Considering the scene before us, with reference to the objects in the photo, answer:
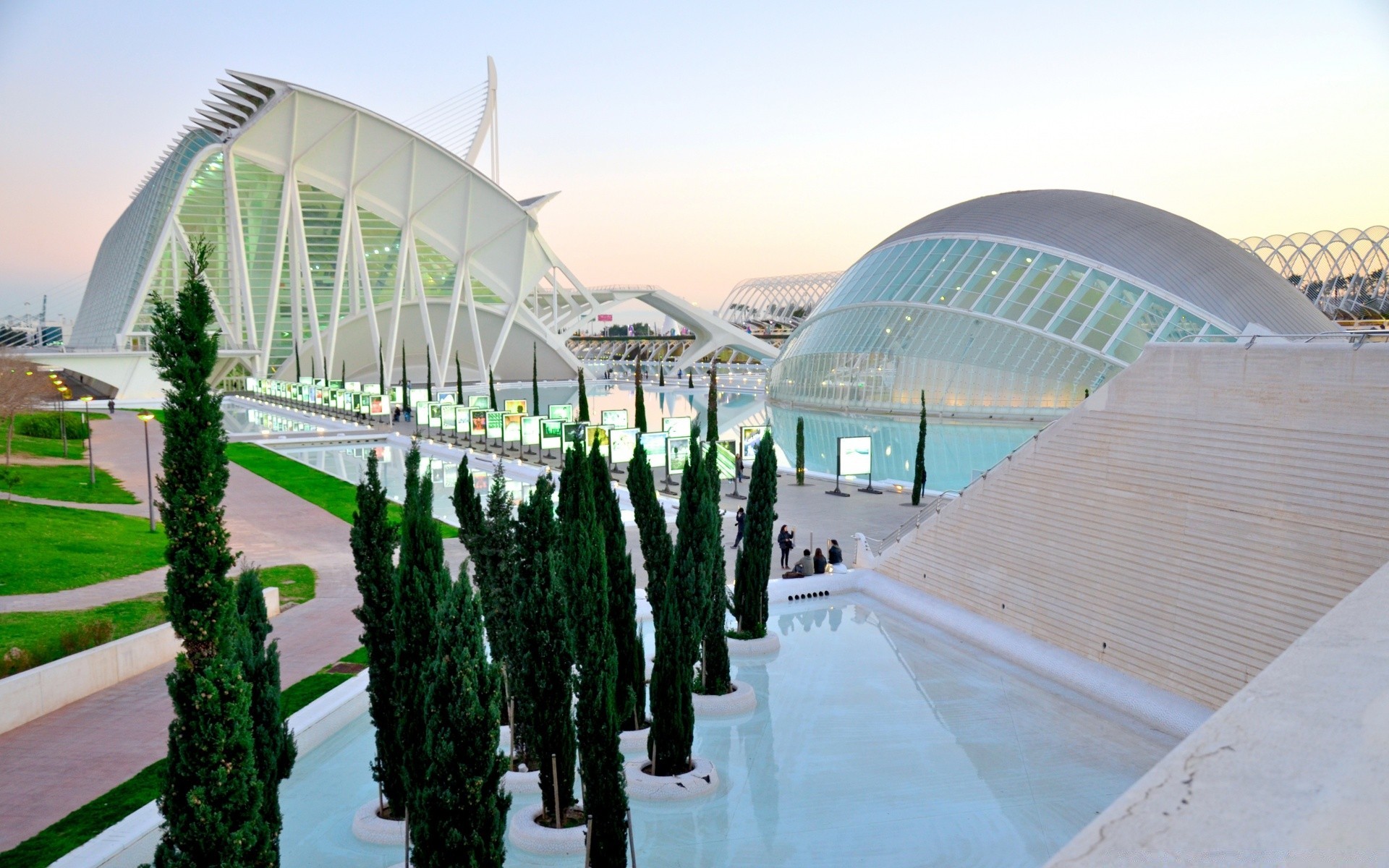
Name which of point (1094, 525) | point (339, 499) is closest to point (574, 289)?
point (339, 499)

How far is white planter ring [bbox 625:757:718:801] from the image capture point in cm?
1177

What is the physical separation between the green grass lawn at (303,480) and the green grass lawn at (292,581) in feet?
13.6

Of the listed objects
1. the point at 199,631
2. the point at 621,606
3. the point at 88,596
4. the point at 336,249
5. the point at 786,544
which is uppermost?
the point at 336,249

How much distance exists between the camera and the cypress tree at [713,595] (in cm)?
1305

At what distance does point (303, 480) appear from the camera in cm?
3606

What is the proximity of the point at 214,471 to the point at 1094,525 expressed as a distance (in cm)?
1283

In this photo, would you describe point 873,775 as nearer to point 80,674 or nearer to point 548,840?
point 548,840

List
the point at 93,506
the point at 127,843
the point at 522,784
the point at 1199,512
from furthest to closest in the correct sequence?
1. the point at 93,506
2. the point at 1199,512
3. the point at 522,784
4. the point at 127,843

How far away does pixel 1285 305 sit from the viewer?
40812 millimetres

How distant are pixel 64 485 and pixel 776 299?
460 feet

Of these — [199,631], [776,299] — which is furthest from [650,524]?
[776,299]

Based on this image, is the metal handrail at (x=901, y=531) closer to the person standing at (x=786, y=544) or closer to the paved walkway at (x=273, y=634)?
the paved walkway at (x=273, y=634)

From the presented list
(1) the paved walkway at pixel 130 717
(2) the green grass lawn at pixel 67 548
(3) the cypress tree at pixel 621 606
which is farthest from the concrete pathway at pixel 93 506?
(3) the cypress tree at pixel 621 606

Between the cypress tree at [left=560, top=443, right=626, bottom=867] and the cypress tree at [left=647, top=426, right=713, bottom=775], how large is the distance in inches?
58.2
